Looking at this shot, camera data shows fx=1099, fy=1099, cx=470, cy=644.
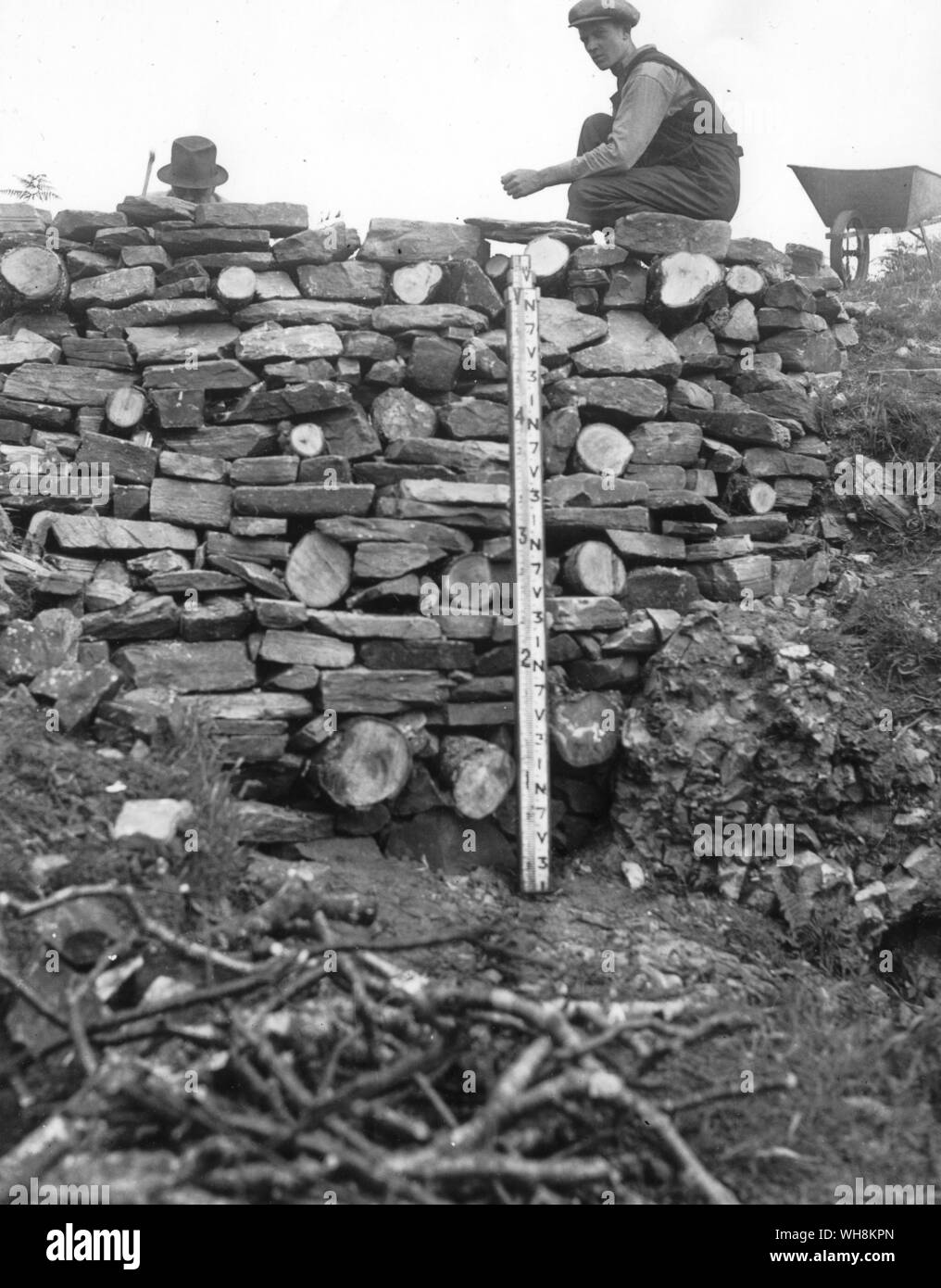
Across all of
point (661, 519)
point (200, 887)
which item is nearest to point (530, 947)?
point (200, 887)

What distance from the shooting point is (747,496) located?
6039mm

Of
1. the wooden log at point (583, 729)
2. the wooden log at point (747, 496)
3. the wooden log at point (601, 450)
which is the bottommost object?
the wooden log at point (583, 729)

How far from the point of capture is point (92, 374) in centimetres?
546

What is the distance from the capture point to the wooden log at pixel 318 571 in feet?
17.1

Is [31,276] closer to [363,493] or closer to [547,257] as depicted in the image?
[363,493]

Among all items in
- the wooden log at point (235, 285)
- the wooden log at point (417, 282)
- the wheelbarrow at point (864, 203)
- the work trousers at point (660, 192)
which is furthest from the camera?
the wheelbarrow at point (864, 203)

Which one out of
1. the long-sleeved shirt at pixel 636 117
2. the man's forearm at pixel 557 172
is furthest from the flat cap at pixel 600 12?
the man's forearm at pixel 557 172

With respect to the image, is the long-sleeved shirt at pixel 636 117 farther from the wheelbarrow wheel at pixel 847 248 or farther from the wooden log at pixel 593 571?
the wheelbarrow wheel at pixel 847 248

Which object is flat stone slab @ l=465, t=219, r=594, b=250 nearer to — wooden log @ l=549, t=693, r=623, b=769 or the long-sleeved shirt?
the long-sleeved shirt

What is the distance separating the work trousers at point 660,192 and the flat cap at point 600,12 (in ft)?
2.54

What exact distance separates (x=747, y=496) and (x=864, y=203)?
13.9 feet

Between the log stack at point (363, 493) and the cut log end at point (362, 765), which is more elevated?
the log stack at point (363, 493)

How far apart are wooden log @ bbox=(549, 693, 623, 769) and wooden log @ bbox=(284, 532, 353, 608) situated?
46.8 inches

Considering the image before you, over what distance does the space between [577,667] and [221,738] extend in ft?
5.81
